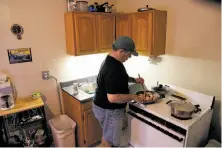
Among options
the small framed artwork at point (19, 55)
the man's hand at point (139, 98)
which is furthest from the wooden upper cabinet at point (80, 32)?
the man's hand at point (139, 98)

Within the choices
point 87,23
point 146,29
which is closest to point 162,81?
point 146,29

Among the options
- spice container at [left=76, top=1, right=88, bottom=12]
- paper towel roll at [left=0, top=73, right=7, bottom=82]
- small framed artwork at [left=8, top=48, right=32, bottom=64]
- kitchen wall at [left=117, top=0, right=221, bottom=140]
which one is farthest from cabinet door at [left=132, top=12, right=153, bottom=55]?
paper towel roll at [left=0, top=73, right=7, bottom=82]

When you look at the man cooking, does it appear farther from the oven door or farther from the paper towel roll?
the paper towel roll

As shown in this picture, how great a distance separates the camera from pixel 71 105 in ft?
7.73

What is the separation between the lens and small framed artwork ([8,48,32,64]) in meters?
2.06

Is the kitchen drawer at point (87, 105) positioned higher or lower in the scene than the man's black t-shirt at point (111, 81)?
lower

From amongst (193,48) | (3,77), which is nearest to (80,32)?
(3,77)

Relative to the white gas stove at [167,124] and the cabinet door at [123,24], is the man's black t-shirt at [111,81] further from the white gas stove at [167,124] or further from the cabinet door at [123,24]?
the cabinet door at [123,24]

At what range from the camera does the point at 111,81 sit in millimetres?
1688

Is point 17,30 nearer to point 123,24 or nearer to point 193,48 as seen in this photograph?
point 123,24

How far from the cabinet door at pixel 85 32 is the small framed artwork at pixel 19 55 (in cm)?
→ 63

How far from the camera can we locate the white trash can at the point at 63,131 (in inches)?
85.6

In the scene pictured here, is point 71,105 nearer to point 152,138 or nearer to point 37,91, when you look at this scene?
point 37,91

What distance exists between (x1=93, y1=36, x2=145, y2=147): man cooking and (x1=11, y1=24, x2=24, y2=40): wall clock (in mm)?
1123
